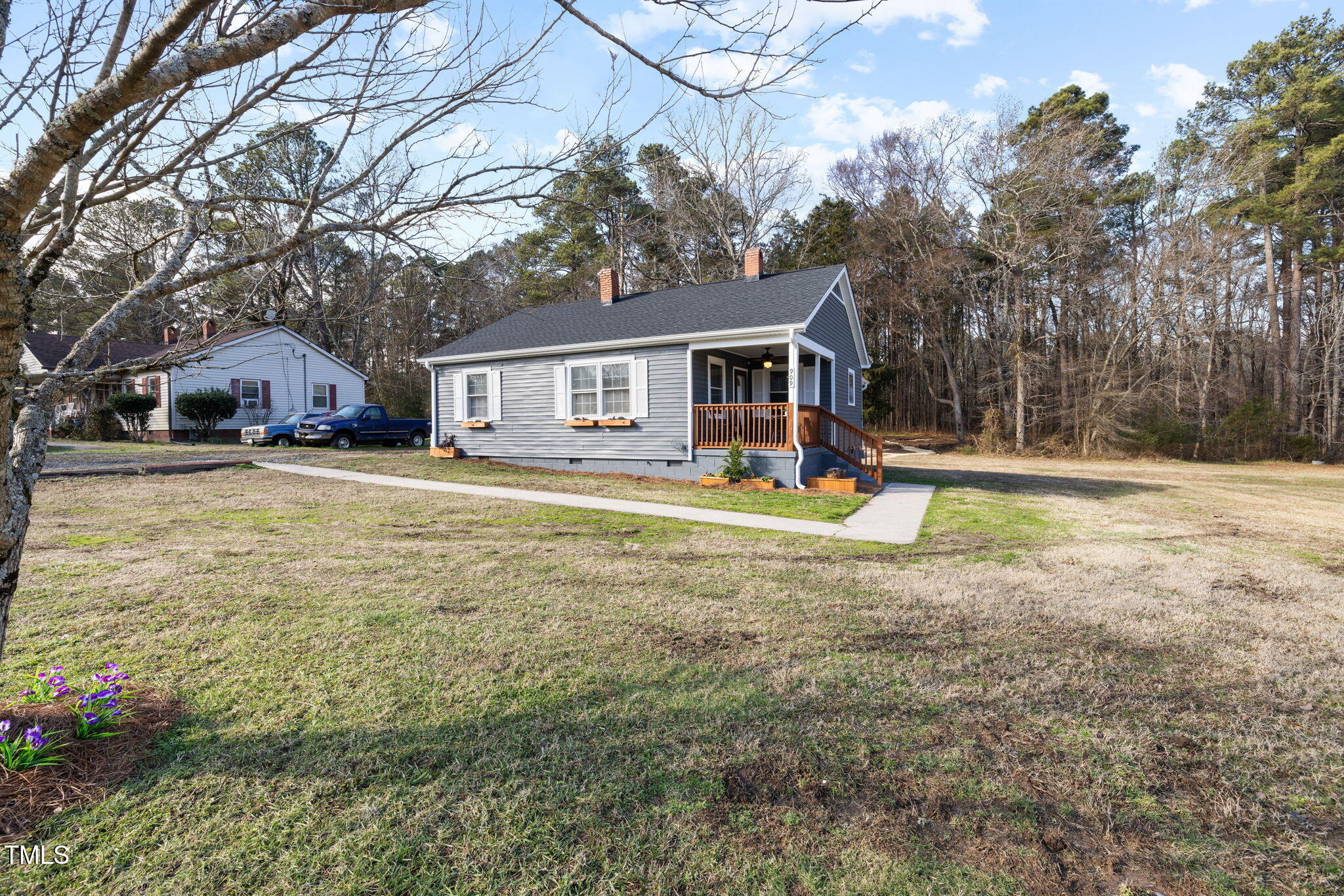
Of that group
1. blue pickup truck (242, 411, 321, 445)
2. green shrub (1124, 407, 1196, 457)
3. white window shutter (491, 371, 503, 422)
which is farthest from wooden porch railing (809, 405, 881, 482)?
blue pickup truck (242, 411, 321, 445)

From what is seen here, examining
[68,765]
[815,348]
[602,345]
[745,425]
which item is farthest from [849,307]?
[68,765]

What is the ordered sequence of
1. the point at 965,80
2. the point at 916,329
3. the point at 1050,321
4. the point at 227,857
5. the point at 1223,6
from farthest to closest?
the point at 916,329 < the point at 1050,321 < the point at 1223,6 < the point at 965,80 < the point at 227,857

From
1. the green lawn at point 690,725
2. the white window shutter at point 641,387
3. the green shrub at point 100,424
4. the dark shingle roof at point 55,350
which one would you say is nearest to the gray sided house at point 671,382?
the white window shutter at point 641,387

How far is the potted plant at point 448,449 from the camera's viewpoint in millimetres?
15945

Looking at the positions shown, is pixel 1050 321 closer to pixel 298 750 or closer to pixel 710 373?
pixel 710 373

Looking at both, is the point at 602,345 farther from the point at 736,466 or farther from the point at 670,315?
the point at 736,466

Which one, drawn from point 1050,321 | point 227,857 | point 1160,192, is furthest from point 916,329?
point 227,857

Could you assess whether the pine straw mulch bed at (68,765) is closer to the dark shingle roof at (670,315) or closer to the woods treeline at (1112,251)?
the dark shingle roof at (670,315)

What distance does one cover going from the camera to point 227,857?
1.85 meters

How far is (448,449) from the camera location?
16.0 metres

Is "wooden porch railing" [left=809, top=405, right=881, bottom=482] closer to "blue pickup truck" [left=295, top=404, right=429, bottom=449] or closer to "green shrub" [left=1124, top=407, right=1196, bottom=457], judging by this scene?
"green shrub" [left=1124, top=407, right=1196, bottom=457]

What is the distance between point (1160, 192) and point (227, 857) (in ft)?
101

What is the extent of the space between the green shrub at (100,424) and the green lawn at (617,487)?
472 inches

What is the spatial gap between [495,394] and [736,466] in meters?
6.83
